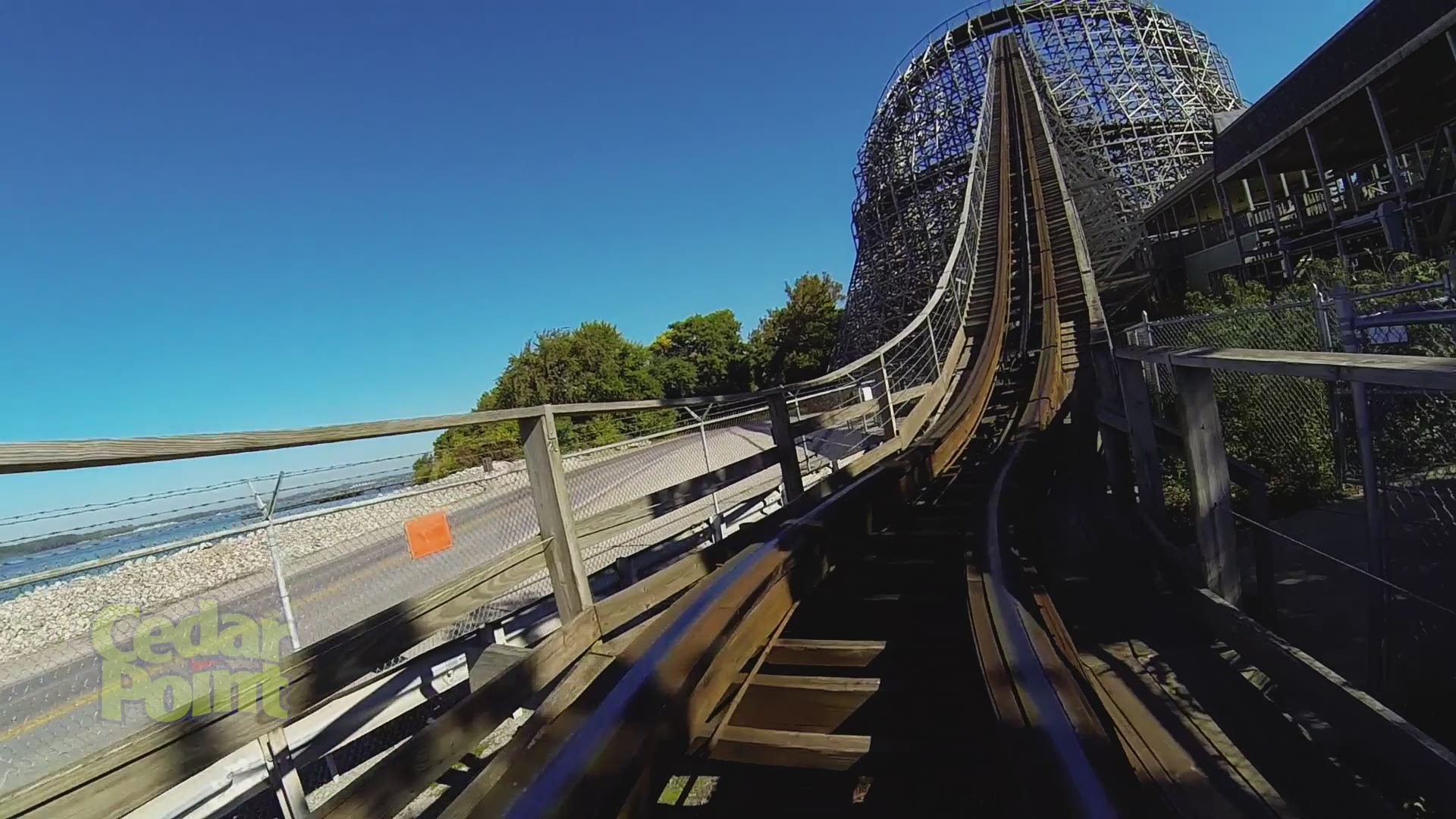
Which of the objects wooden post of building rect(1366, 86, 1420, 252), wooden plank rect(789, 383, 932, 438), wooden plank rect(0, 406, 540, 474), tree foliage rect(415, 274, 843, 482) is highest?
tree foliage rect(415, 274, 843, 482)

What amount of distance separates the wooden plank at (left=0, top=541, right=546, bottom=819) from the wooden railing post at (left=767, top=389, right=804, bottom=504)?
228 centimetres

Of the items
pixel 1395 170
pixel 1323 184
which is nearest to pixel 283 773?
pixel 1395 170

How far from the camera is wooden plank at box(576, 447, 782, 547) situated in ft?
9.78

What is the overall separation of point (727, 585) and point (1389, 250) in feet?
38.2

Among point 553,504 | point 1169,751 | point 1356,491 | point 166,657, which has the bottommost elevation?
point 1356,491

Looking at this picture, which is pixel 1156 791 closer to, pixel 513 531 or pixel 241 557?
pixel 513 531

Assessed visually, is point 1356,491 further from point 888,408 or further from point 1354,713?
point 1354,713

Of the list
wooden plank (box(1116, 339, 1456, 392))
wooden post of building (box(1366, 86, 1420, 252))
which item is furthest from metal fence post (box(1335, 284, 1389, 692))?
wooden post of building (box(1366, 86, 1420, 252))

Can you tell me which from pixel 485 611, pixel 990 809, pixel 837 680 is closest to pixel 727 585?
pixel 837 680

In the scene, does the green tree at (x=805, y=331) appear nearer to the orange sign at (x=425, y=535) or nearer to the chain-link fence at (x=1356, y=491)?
the chain-link fence at (x=1356, y=491)

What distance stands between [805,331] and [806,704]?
37.5 m

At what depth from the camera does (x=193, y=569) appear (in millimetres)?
3678

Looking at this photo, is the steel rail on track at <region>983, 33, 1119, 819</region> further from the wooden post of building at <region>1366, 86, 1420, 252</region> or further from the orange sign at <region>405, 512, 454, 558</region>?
the wooden post of building at <region>1366, 86, 1420, 252</region>

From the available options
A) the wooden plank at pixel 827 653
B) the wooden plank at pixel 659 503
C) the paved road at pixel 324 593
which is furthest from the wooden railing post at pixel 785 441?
the wooden plank at pixel 827 653
